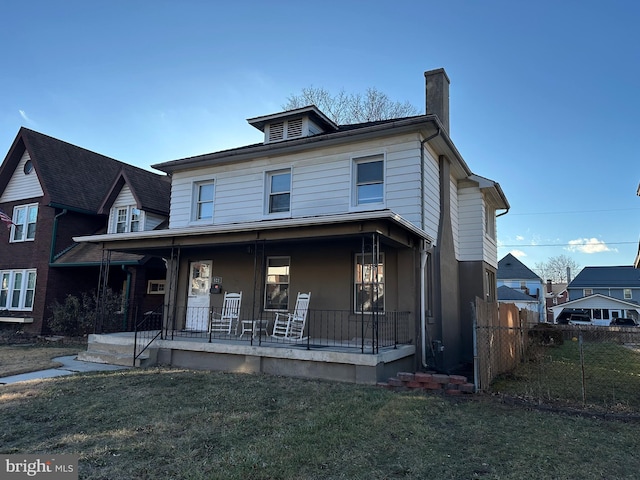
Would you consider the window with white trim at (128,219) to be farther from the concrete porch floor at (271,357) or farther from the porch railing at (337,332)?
the concrete porch floor at (271,357)

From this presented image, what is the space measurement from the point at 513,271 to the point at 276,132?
43.0m

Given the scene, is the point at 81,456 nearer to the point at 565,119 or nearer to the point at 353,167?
the point at 353,167

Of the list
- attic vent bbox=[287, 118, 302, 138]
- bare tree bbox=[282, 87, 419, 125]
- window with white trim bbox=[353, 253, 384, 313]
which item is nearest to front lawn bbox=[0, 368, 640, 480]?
window with white trim bbox=[353, 253, 384, 313]

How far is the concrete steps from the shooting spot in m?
9.62

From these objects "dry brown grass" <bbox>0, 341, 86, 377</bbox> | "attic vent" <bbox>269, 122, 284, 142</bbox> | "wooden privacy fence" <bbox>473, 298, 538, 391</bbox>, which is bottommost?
"dry brown grass" <bbox>0, 341, 86, 377</bbox>

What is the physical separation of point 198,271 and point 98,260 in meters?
5.18

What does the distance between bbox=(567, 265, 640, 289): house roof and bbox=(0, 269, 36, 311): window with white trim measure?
49940 mm

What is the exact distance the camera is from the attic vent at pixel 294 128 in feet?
40.4

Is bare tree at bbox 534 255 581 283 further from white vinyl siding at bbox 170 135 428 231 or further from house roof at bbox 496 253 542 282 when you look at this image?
white vinyl siding at bbox 170 135 428 231

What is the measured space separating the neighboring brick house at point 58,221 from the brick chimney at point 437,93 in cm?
1069

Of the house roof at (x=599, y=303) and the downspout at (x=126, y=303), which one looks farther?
the house roof at (x=599, y=303)

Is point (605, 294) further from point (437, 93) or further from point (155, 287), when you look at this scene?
point (155, 287)

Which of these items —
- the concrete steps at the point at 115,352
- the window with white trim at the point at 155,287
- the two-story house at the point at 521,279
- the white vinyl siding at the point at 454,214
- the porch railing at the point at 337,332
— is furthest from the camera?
the two-story house at the point at 521,279

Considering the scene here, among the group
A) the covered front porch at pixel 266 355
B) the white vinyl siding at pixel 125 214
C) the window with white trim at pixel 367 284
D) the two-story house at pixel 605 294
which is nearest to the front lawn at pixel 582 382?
the covered front porch at pixel 266 355
